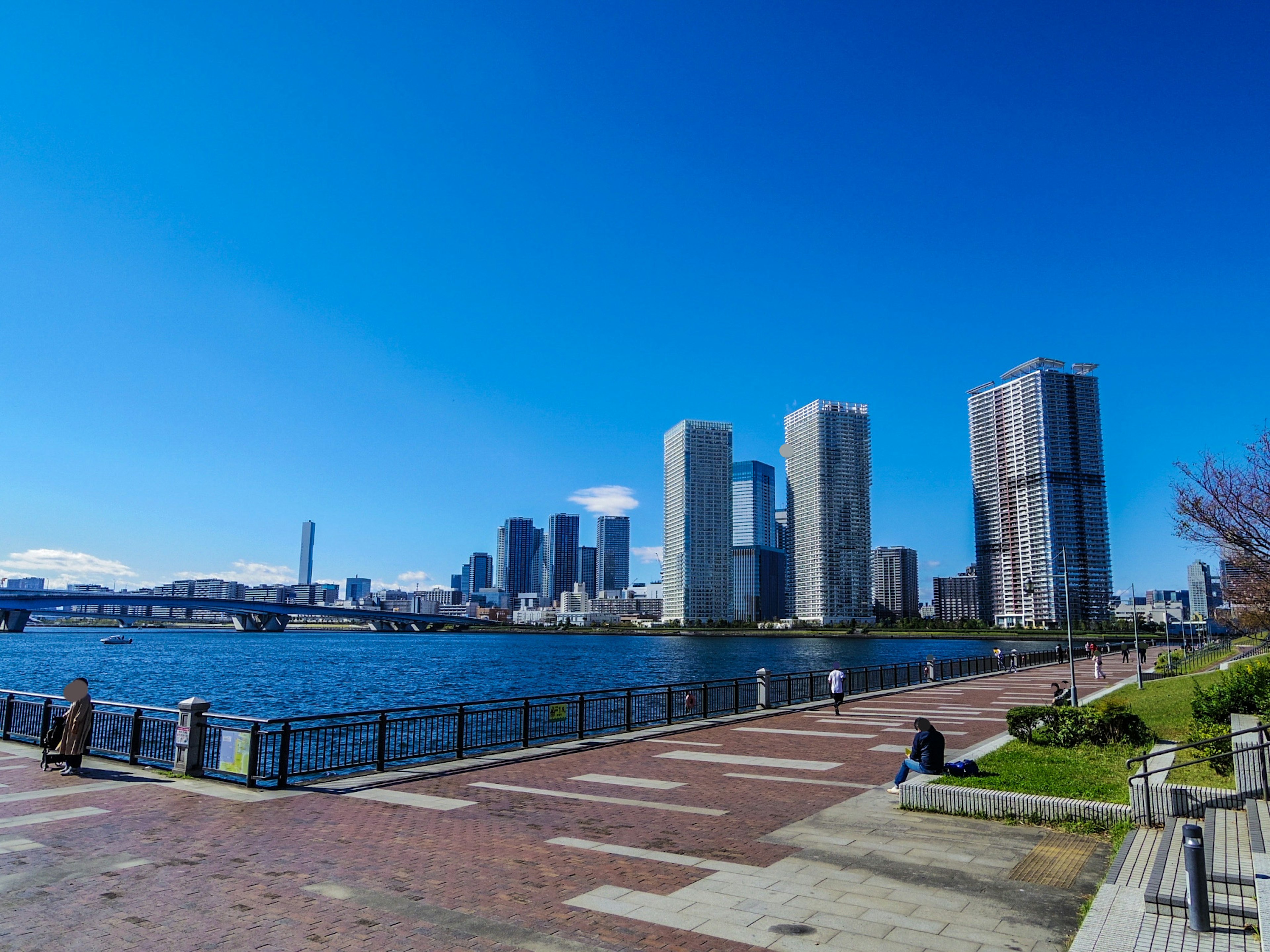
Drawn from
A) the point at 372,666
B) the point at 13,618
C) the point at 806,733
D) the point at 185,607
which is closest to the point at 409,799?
the point at 806,733

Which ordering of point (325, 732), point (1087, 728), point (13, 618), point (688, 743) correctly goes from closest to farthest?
point (1087, 728) → point (325, 732) → point (688, 743) → point (13, 618)

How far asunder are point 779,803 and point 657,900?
4917 mm

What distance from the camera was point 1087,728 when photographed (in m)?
15.4

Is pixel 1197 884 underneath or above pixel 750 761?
above

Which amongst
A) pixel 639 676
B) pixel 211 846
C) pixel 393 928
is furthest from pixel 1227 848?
pixel 639 676

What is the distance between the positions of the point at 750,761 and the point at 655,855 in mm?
7308

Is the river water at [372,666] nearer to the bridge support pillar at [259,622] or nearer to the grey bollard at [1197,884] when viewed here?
the bridge support pillar at [259,622]

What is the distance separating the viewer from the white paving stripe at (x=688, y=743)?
719 inches

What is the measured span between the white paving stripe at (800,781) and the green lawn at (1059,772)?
1594 millimetres

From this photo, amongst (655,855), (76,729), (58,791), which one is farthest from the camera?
(76,729)

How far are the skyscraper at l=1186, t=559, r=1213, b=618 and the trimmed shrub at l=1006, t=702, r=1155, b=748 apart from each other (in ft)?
416

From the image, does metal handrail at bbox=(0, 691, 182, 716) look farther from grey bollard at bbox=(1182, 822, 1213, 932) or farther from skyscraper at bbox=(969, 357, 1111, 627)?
skyscraper at bbox=(969, 357, 1111, 627)

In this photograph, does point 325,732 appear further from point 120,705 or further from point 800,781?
point 800,781

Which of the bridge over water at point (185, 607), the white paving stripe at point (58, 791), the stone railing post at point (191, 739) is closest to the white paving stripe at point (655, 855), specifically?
the stone railing post at point (191, 739)
